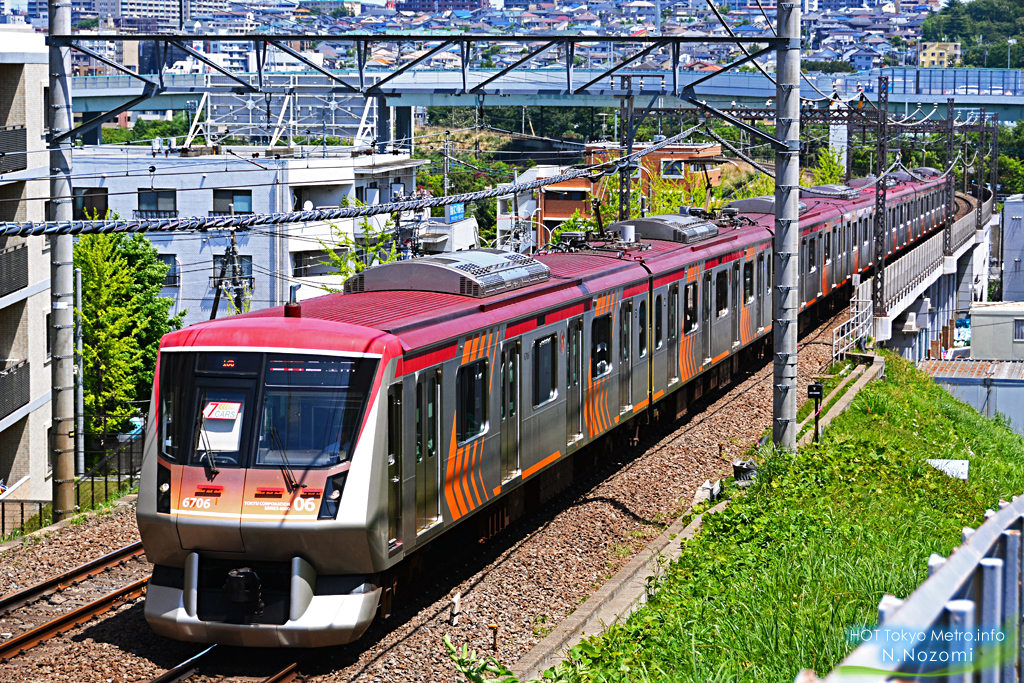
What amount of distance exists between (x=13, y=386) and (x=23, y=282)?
1833 millimetres

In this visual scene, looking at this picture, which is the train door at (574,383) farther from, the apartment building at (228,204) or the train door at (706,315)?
the apartment building at (228,204)

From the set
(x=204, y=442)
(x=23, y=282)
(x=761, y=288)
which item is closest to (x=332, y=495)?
(x=204, y=442)

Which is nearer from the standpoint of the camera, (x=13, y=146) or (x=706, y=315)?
(x=706, y=315)

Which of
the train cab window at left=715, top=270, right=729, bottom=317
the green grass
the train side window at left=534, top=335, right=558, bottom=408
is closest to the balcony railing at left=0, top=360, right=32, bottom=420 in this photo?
the train side window at left=534, top=335, right=558, bottom=408

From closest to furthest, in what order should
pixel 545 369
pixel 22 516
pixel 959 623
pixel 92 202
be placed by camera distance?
pixel 959 623, pixel 545 369, pixel 22 516, pixel 92 202

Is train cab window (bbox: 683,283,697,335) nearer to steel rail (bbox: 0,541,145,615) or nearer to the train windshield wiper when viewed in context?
steel rail (bbox: 0,541,145,615)

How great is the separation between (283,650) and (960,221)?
4433cm

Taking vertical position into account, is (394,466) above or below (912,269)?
above

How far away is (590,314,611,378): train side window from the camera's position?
13602mm

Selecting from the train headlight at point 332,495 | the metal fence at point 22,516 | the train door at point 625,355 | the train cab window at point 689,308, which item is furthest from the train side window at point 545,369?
the metal fence at point 22,516

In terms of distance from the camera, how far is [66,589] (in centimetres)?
1059

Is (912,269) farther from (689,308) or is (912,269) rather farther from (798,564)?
(798,564)

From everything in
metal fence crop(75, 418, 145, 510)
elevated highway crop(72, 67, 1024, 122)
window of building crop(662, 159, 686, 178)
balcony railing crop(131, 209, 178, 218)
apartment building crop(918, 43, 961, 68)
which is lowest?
metal fence crop(75, 418, 145, 510)

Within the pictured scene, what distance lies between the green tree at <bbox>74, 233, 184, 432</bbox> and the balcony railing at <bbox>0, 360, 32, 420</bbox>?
8829 mm
